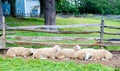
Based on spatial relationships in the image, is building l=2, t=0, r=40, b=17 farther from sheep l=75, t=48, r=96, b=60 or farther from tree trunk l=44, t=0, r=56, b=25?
sheep l=75, t=48, r=96, b=60

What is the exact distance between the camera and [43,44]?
12.6 m

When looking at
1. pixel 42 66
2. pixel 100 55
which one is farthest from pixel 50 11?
pixel 42 66

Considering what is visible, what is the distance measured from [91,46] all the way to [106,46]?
678 millimetres

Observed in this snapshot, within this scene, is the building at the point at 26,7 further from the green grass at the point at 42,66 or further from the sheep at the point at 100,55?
the green grass at the point at 42,66

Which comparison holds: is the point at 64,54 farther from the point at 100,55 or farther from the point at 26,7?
the point at 26,7

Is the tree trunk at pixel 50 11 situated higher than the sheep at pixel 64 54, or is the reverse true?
the tree trunk at pixel 50 11

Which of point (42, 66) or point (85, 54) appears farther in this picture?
point (85, 54)

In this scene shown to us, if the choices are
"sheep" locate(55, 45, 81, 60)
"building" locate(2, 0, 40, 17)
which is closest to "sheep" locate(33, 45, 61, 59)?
"sheep" locate(55, 45, 81, 60)

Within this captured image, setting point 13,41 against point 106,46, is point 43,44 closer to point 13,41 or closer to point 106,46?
point 13,41

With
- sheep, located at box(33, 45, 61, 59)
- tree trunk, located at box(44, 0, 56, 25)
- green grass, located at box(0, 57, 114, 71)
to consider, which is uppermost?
tree trunk, located at box(44, 0, 56, 25)

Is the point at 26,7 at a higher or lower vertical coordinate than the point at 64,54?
higher

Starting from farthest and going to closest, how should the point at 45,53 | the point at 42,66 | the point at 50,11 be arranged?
the point at 50,11, the point at 45,53, the point at 42,66

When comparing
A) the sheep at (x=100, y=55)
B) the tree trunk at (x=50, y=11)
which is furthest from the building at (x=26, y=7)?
the sheep at (x=100, y=55)

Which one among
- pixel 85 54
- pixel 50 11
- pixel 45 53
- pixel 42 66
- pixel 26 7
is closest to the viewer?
pixel 42 66
